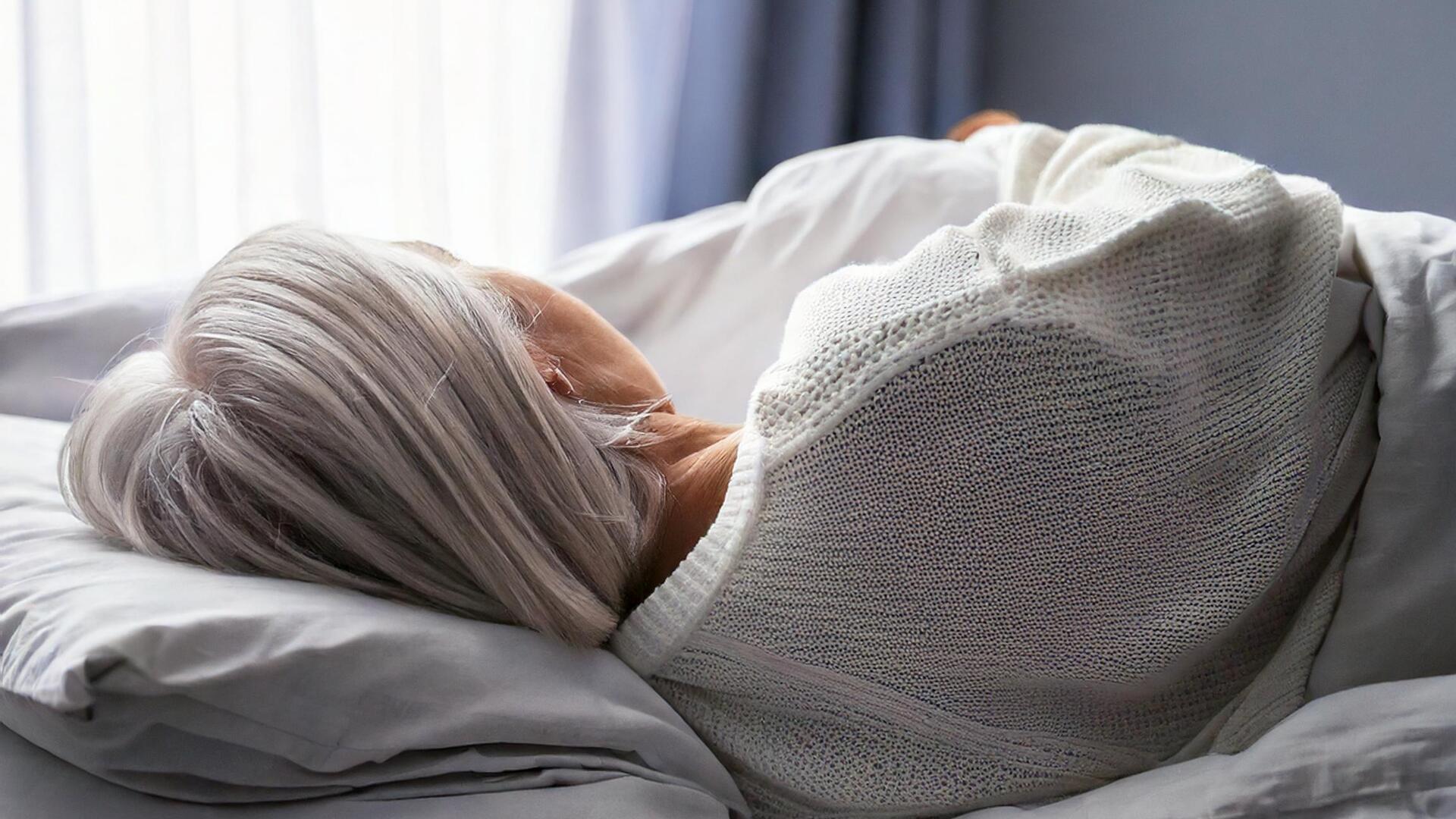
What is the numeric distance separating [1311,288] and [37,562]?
803 millimetres

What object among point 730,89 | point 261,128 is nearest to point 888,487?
point 261,128

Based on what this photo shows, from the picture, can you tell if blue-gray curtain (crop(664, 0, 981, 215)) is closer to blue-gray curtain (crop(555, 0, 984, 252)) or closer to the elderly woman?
blue-gray curtain (crop(555, 0, 984, 252))

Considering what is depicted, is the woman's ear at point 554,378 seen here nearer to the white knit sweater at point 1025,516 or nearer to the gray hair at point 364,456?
the gray hair at point 364,456

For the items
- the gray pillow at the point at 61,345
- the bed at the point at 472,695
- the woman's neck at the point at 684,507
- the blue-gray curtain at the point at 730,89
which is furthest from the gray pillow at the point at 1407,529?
the blue-gray curtain at the point at 730,89

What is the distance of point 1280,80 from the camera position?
1510 mm

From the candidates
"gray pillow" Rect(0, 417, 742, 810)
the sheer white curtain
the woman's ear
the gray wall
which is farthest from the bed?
the gray wall

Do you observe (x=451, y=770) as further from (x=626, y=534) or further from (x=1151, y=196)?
(x=1151, y=196)

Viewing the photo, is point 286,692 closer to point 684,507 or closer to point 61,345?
point 684,507

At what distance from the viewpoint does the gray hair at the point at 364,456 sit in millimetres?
635

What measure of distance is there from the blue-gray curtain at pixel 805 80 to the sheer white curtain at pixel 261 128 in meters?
0.29

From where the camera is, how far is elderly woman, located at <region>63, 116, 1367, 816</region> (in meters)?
0.63

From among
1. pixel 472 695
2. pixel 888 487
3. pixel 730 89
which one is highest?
pixel 730 89

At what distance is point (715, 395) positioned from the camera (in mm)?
1176

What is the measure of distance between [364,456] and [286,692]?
5.5 inches
